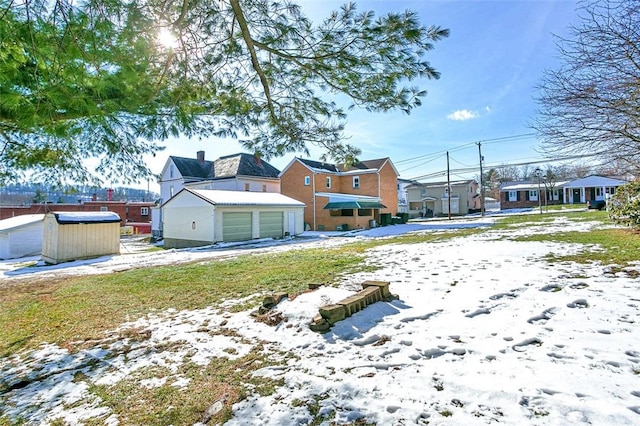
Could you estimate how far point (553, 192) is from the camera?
4622 cm

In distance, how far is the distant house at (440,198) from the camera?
43688 millimetres

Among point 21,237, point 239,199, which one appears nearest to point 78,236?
point 21,237

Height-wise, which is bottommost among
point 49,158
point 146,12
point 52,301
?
point 52,301

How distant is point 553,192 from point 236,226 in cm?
4643

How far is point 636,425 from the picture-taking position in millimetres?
2146

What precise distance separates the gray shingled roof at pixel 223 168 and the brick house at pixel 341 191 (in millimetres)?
3949

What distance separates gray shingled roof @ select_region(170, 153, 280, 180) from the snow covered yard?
90.0 ft

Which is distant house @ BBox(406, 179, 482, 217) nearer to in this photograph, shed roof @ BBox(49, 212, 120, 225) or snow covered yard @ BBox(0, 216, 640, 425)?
shed roof @ BBox(49, 212, 120, 225)

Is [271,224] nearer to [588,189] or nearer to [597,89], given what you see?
[597,89]

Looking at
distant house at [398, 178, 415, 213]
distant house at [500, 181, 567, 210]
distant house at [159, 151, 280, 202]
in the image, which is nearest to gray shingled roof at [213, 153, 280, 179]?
distant house at [159, 151, 280, 202]

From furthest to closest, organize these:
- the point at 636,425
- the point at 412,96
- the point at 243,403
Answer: the point at 412,96, the point at 243,403, the point at 636,425

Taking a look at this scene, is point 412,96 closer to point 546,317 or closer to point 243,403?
point 546,317

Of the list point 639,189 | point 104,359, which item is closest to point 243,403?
point 104,359

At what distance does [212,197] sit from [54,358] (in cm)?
1664
